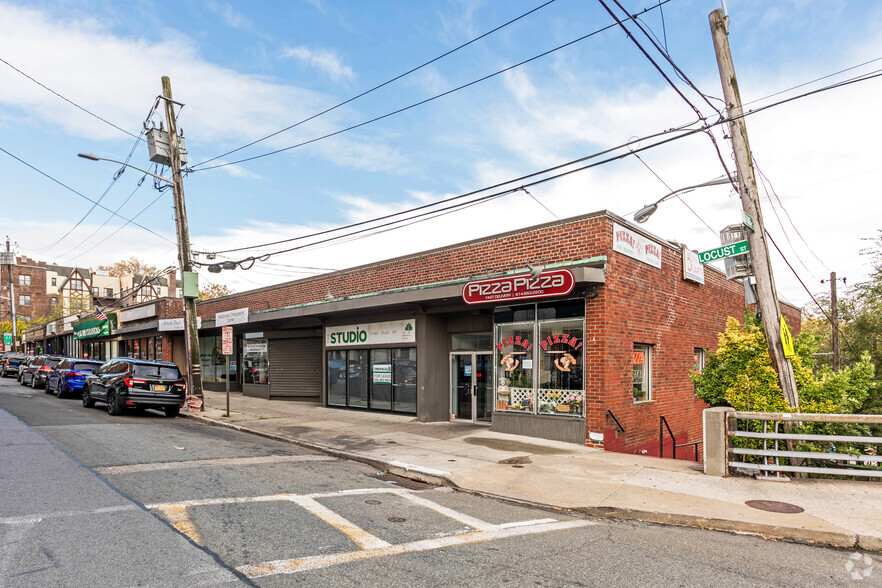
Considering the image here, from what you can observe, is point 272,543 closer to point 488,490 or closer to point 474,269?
point 488,490

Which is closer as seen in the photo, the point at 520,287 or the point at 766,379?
the point at 766,379

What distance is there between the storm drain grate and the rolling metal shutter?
13.5 metres

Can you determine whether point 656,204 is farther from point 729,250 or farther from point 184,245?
point 184,245

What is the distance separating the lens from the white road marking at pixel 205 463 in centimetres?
854

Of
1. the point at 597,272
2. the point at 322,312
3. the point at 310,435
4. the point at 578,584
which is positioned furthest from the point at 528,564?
the point at 322,312

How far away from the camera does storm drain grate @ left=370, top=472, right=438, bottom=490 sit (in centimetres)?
862

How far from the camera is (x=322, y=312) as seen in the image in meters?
18.3

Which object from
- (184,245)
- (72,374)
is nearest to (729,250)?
(184,245)

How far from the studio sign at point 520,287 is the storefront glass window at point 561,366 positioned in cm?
115

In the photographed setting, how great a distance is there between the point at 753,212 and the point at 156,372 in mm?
16186

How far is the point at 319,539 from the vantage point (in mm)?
5609

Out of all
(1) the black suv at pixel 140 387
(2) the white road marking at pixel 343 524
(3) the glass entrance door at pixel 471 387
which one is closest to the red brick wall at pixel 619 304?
(3) the glass entrance door at pixel 471 387

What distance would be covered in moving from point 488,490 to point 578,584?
3.60m

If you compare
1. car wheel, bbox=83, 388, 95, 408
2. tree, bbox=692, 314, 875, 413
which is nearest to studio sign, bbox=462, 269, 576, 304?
tree, bbox=692, 314, 875, 413
